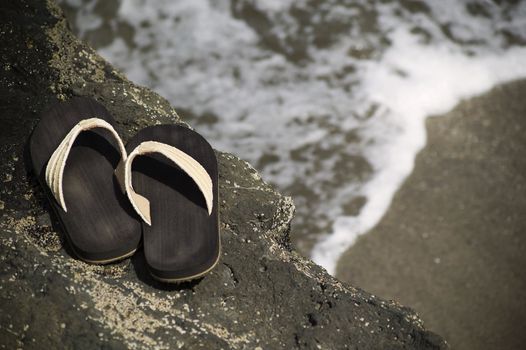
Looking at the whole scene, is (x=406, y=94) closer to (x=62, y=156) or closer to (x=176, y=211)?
(x=176, y=211)

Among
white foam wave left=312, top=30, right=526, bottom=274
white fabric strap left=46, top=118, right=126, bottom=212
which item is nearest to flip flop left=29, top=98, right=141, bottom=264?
white fabric strap left=46, top=118, right=126, bottom=212

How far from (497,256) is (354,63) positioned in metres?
2.28

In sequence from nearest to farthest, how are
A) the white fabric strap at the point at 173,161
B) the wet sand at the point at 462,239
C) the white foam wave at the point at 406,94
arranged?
1. the white fabric strap at the point at 173,161
2. the wet sand at the point at 462,239
3. the white foam wave at the point at 406,94

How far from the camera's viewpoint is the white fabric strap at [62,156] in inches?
83.6

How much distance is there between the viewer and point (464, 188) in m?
3.95

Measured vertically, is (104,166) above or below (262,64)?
above

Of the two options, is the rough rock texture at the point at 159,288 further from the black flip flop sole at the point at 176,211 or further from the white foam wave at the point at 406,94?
the white foam wave at the point at 406,94

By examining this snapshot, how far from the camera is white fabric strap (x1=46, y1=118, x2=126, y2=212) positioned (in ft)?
6.97

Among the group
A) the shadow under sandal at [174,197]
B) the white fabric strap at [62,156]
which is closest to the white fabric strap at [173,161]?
the shadow under sandal at [174,197]

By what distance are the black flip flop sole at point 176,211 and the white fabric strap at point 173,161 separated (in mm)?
43

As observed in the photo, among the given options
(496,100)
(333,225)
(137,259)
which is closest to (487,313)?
(333,225)

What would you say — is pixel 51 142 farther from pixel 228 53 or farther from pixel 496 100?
pixel 496 100

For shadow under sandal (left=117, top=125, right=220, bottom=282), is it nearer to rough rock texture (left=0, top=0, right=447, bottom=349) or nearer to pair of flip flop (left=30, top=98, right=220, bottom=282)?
pair of flip flop (left=30, top=98, right=220, bottom=282)

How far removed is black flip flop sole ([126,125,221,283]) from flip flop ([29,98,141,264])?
0.30 ft
